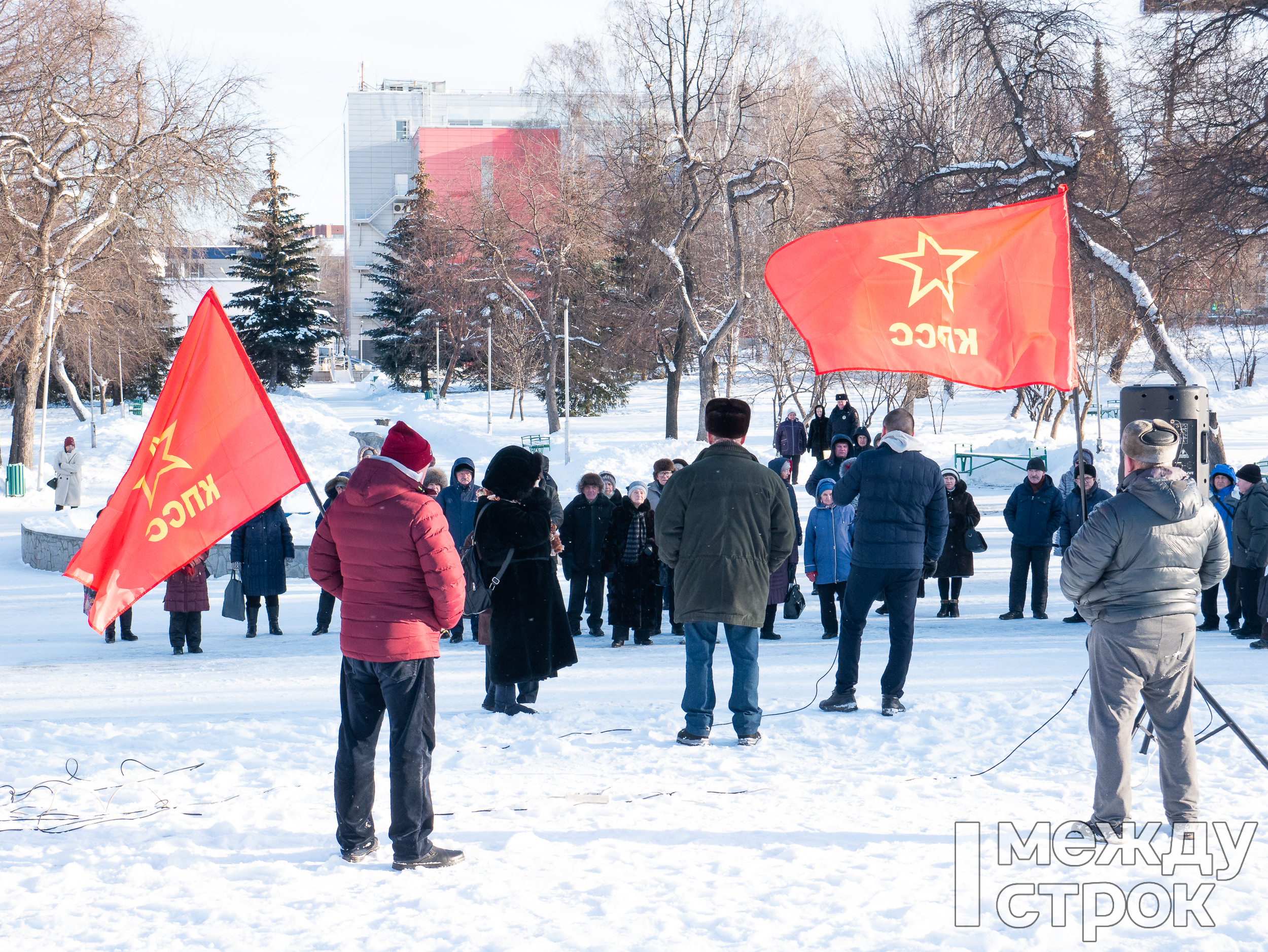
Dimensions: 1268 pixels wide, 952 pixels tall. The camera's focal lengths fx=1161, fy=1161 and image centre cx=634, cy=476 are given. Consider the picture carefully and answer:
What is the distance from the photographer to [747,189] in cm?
2933

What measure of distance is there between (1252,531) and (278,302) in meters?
57.8

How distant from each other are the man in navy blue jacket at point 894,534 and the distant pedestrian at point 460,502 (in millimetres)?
4433

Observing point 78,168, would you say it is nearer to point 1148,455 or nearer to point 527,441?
point 527,441

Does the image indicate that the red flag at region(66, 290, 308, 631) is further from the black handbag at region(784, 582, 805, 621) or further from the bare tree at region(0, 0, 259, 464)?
the bare tree at region(0, 0, 259, 464)

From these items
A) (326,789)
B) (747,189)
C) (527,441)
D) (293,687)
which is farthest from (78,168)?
(326,789)

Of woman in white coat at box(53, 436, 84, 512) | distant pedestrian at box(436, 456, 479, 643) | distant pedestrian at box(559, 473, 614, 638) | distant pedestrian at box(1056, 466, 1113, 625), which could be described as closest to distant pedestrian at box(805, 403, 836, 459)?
distant pedestrian at box(1056, 466, 1113, 625)

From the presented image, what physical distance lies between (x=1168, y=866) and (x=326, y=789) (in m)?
3.73

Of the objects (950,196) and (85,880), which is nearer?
(85,880)

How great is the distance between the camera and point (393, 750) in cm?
460

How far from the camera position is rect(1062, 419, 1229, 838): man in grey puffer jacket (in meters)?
4.51

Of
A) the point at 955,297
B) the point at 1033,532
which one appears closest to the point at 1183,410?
the point at 955,297

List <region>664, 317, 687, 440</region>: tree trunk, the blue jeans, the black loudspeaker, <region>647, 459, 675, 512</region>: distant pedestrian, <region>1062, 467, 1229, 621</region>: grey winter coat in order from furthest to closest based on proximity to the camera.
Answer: <region>664, 317, 687, 440</region>: tree trunk, <region>647, 459, 675, 512</region>: distant pedestrian, the black loudspeaker, the blue jeans, <region>1062, 467, 1229, 621</region>: grey winter coat

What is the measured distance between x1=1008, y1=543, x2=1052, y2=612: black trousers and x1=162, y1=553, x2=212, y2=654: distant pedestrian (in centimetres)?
754

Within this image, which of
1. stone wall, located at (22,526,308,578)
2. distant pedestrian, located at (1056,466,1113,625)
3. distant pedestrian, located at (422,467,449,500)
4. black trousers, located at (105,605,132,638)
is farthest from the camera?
Answer: stone wall, located at (22,526,308,578)
